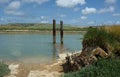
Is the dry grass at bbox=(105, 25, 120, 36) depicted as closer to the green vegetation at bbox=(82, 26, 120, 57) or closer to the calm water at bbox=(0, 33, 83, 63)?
the green vegetation at bbox=(82, 26, 120, 57)

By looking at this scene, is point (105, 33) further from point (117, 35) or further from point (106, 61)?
point (106, 61)

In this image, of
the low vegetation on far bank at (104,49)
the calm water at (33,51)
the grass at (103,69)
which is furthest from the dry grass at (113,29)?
the calm water at (33,51)

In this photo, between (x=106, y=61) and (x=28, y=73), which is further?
(x=28, y=73)

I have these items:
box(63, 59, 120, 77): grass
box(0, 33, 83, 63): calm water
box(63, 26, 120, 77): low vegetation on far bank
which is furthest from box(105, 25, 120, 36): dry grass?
box(0, 33, 83, 63): calm water

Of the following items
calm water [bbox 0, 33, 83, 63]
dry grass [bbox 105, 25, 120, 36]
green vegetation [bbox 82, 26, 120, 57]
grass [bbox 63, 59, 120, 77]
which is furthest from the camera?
calm water [bbox 0, 33, 83, 63]

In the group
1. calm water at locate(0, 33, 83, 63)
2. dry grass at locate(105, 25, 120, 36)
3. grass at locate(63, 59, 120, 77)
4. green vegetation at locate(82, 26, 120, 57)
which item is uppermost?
dry grass at locate(105, 25, 120, 36)

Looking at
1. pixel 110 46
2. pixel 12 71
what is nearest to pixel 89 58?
pixel 110 46

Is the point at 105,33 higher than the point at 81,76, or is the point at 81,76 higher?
the point at 105,33

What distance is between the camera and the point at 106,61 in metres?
10.9

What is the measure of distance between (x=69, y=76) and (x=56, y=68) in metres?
3.64

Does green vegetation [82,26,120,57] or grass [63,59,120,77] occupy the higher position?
green vegetation [82,26,120,57]

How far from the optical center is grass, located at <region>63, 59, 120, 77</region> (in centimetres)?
1005

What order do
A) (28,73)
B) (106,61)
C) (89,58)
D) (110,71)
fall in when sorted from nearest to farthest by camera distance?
(110,71)
(106,61)
(89,58)
(28,73)

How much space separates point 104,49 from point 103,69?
9.86 feet
